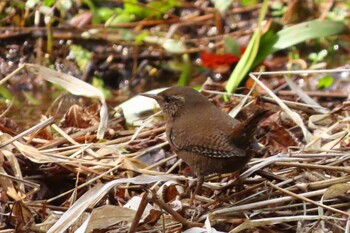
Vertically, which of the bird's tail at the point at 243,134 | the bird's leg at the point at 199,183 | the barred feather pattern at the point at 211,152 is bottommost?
the bird's leg at the point at 199,183

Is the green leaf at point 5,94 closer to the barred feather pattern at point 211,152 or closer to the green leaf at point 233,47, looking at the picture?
the green leaf at point 233,47

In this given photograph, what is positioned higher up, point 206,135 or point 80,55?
point 206,135

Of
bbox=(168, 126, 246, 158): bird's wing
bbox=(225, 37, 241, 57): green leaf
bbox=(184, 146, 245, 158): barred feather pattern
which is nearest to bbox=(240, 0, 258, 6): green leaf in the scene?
bbox=(225, 37, 241, 57): green leaf

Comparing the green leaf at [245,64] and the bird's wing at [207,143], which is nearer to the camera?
the bird's wing at [207,143]

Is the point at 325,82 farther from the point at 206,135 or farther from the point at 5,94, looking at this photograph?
the point at 206,135

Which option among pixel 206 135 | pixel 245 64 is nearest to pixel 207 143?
pixel 206 135

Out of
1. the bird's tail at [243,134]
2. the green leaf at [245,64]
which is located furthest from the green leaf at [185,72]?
the bird's tail at [243,134]
